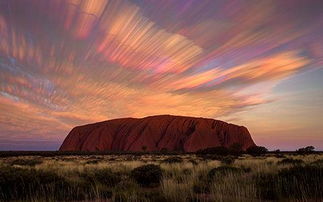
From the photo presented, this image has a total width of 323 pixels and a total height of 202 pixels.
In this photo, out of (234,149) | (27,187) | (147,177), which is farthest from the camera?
(234,149)

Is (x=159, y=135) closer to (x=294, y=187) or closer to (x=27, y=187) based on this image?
(x=27, y=187)

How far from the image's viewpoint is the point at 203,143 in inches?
4621

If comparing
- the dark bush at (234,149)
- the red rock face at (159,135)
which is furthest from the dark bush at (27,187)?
the red rock face at (159,135)

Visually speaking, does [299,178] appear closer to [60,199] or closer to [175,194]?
[175,194]

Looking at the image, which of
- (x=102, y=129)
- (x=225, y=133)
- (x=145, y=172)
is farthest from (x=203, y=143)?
(x=145, y=172)

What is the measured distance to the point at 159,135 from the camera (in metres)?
125

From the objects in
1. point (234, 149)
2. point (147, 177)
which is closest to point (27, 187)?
point (147, 177)

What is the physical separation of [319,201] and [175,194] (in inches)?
139

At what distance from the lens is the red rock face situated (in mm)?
119812

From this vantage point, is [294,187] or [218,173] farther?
[218,173]

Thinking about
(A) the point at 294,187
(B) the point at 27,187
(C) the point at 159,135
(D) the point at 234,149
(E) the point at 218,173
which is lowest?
(B) the point at 27,187

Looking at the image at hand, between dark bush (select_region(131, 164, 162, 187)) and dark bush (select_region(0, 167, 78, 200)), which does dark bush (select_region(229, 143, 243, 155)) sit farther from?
dark bush (select_region(0, 167, 78, 200))

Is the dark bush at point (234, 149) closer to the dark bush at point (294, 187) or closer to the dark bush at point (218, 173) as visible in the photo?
the dark bush at point (218, 173)

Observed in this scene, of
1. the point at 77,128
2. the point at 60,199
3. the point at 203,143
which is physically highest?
the point at 77,128
